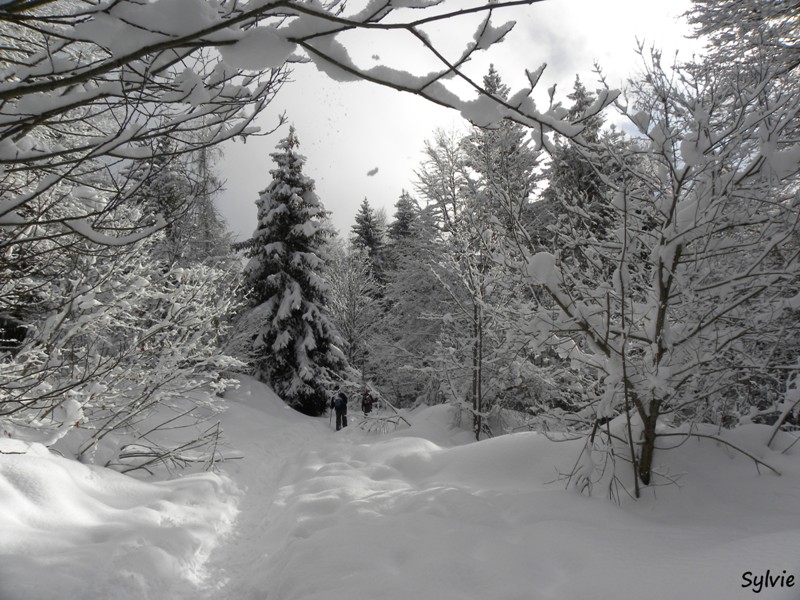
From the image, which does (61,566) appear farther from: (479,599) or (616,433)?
(616,433)

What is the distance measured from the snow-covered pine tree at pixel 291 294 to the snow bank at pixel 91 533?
1055 cm

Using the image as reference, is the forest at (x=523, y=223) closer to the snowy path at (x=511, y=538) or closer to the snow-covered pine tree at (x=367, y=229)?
the snowy path at (x=511, y=538)

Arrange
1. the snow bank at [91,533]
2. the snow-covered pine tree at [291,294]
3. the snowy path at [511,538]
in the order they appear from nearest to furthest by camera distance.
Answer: the snowy path at [511,538]
the snow bank at [91,533]
the snow-covered pine tree at [291,294]

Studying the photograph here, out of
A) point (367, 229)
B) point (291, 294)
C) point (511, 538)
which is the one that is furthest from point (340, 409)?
point (367, 229)

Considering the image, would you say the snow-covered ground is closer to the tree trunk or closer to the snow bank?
the snow bank

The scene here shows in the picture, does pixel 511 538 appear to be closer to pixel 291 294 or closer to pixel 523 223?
pixel 523 223

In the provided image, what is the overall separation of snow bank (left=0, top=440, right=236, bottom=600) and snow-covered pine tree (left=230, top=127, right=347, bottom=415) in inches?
415

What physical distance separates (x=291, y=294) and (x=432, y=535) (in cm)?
1364

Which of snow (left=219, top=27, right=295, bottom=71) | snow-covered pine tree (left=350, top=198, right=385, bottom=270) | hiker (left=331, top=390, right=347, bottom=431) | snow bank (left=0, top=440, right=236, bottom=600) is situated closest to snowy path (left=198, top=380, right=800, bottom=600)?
snow bank (left=0, top=440, right=236, bottom=600)

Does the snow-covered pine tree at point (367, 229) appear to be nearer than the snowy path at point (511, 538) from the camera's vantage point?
No

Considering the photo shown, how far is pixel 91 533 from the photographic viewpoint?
3.32 m

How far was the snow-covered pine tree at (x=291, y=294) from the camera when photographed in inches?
607

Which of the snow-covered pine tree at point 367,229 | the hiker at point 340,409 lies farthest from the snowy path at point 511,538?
the snow-covered pine tree at point 367,229

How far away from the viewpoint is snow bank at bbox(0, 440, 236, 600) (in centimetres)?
262
